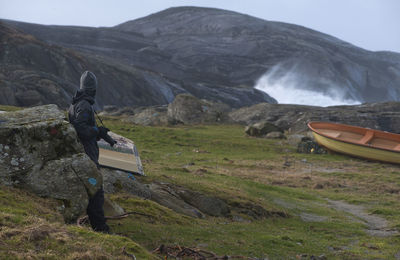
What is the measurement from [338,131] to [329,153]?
559 centimetres

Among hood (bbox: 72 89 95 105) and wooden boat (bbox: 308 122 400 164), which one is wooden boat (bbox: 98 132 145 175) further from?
wooden boat (bbox: 308 122 400 164)

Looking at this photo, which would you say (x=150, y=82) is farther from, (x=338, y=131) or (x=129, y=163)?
(x=129, y=163)

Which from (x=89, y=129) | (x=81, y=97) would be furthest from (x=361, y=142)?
(x=89, y=129)

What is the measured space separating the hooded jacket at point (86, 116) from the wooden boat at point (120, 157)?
4.63 meters

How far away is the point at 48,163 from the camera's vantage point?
Result: 1123 cm

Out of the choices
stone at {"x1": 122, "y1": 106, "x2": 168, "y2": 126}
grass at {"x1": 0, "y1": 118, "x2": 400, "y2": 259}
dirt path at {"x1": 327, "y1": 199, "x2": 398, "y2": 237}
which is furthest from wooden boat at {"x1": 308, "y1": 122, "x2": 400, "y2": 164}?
stone at {"x1": 122, "y1": 106, "x2": 168, "y2": 126}

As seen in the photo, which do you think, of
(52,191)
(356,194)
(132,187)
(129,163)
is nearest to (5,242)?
(52,191)

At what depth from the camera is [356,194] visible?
2797 cm

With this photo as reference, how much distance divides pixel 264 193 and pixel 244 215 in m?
6.55

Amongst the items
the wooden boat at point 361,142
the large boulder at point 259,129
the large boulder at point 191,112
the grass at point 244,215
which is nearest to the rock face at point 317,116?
the large boulder at point 191,112

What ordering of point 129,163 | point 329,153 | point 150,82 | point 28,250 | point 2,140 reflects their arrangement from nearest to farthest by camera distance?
point 28,250, point 2,140, point 129,163, point 329,153, point 150,82

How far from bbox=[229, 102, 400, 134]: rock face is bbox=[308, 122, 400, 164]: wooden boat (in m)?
18.0

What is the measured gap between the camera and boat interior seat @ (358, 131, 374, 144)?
45562 mm

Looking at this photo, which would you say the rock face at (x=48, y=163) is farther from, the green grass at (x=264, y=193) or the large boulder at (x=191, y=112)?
the large boulder at (x=191, y=112)
